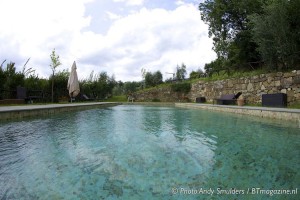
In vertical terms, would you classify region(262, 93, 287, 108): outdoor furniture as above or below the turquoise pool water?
above

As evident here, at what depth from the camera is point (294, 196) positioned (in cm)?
277

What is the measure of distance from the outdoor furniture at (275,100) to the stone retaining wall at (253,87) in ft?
5.11

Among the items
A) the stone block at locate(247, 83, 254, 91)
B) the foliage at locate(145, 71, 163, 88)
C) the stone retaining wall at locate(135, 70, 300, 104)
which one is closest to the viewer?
the stone retaining wall at locate(135, 70, 300, 104)

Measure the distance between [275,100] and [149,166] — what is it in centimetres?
1078

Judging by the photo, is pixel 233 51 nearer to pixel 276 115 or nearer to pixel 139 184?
pixel 276 115

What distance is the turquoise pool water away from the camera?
293 cm

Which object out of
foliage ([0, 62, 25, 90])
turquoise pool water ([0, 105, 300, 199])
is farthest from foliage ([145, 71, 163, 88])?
turquoise pool water ([0, 105, 300, 199])

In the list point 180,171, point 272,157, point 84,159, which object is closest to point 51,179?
point 84,159

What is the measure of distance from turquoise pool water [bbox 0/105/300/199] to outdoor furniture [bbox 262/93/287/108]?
21.3 ft

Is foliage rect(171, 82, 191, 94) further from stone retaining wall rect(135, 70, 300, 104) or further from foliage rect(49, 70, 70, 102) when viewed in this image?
foliage rect(49, 70, 70, 102)

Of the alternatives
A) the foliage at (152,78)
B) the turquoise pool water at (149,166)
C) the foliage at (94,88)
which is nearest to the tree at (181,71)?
the foliage at (152,78)

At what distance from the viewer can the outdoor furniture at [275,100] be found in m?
11.8

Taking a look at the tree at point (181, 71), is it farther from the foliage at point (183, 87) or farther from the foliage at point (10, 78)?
the foliage at point (10, 78)

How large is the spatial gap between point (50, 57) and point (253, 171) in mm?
21104
